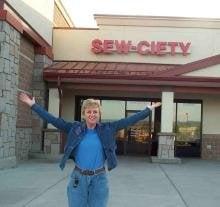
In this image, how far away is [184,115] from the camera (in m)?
22.5

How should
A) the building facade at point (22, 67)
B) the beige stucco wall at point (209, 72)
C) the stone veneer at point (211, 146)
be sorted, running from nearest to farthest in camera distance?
the building facade at point (22, 67) < the beige stucco wall at point (209, 72) < the stone veneer at point (211, 146)

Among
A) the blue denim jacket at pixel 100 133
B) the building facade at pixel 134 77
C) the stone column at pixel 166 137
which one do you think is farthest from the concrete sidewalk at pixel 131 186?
the blue denim jacket at pixel 100 133

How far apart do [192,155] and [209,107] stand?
7.46 feet

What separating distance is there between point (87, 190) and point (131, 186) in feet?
21.9

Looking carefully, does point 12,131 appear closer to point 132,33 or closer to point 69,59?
point 69,59

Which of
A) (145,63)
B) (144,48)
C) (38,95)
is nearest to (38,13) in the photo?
(38,95)

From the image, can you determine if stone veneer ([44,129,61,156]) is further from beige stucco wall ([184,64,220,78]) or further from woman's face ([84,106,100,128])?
woman's face ([84,106,100,128])

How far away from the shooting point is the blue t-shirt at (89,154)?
510 cm

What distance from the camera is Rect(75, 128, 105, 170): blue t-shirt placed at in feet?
16.7

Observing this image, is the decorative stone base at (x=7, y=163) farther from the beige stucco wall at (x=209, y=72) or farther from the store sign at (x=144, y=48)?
the store sign at (x=144, y=48)

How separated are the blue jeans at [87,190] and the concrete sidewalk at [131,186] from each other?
366 cm

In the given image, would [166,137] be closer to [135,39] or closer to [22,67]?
[135,39]

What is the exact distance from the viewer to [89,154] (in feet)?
16.8

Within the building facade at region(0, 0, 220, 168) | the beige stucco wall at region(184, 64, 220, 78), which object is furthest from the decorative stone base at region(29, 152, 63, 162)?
the beige stucco wall at region(184, 64, 220, 78)
